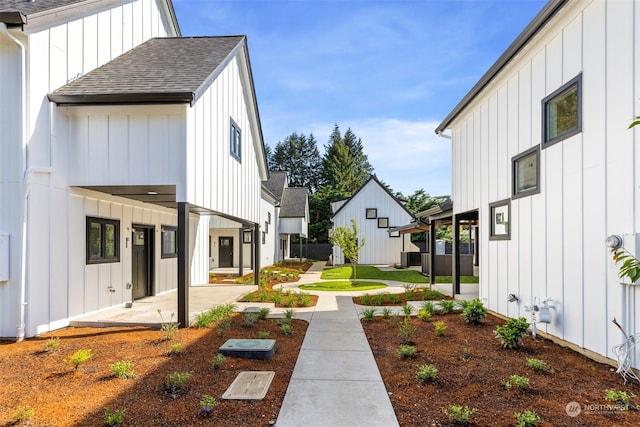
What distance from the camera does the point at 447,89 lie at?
1546 centimetres

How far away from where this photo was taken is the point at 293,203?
31438 mm

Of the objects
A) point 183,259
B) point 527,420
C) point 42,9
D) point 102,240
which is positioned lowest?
point 527,420

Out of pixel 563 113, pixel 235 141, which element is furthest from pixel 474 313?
pixel 235 141

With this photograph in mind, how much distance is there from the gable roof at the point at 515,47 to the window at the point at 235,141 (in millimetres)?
5990

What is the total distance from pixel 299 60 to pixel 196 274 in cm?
877

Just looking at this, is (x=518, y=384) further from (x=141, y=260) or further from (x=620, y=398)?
(x=141, y=260)

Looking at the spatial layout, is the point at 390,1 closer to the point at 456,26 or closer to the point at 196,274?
the point at 456,26

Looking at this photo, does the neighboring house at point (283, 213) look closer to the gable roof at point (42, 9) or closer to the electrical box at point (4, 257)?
the gable roof at point (42, 9)

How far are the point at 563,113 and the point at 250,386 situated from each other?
5.85m

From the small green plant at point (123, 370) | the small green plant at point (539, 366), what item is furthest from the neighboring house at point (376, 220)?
the small green plant at point (123, 370)

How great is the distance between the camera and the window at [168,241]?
1179 centimetres

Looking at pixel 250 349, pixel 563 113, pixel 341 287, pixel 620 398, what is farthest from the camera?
pixel 341 287

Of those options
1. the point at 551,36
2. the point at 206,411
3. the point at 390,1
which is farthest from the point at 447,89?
the point at 206,411

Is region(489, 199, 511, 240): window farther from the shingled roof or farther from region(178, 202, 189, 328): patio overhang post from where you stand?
the shingled roof
